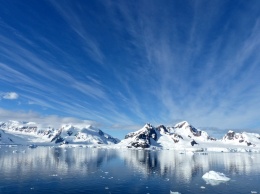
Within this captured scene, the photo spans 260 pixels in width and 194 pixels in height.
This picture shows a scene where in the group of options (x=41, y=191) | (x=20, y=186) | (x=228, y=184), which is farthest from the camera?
(x=228, y=184)

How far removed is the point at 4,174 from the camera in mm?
91000

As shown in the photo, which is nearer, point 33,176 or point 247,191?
point 247,191

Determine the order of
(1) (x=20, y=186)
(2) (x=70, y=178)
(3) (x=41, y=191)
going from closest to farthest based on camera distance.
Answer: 1. (3) (x=41, y=191)
2. (1) (x=20, y=186)
3. (2) (x=70, y=178)

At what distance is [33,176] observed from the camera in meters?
88.8

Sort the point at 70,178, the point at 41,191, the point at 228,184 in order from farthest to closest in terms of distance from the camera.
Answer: the point at 70,178 < the point at 228,184 < the point at 41,191

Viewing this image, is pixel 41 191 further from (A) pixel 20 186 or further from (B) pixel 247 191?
(B) pixel 247 191

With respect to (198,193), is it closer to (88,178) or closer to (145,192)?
(145,192)

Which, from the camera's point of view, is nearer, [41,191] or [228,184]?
[41,191]

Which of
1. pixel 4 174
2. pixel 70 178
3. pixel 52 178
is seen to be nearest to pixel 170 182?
pixel 70 178

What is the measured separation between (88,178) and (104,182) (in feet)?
28.5

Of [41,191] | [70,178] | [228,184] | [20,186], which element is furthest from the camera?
[70,178]

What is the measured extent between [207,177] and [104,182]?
36872mm

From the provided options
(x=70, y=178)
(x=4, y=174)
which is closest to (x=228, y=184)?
(x=70, y=178)

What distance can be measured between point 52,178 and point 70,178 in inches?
229
